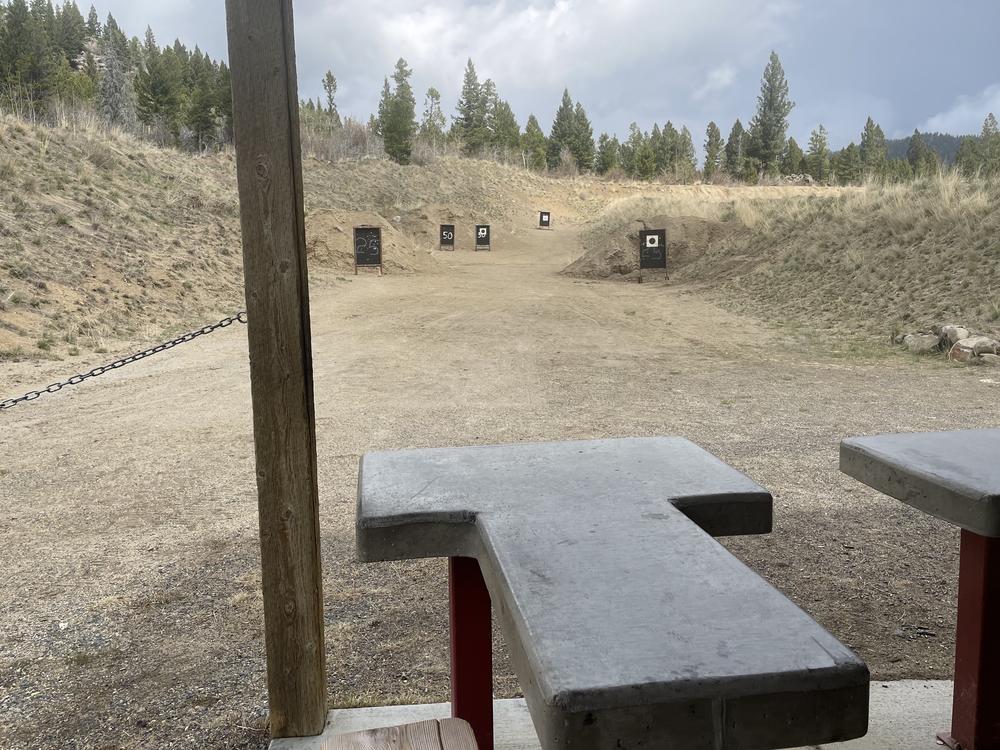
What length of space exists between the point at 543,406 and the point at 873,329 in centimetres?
649

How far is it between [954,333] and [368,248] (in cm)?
1444

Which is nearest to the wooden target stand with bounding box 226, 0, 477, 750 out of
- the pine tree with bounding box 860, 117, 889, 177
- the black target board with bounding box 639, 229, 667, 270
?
the black target board with bounding box 639, 229, 667, 270

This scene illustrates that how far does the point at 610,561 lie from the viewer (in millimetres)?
1287

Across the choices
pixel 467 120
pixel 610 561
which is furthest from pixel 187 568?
pixel 467 120

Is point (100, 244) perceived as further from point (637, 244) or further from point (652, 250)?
point (637, 244)

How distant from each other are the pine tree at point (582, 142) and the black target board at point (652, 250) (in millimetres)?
45003

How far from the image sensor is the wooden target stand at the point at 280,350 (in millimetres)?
2045

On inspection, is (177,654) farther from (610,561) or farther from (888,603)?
(888,603)

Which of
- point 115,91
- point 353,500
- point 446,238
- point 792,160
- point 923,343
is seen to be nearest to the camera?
point 353,500

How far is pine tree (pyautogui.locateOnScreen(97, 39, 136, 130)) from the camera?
4542 cm

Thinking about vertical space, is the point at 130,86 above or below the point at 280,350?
above

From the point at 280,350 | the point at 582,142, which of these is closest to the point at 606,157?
the point at 582,142

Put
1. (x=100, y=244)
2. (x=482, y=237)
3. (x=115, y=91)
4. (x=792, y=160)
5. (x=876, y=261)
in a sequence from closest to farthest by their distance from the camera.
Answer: (x=876, y=261) → (x=100, y=244) → (x=482, y=237) → (x=115, y=91) → (x=792, y=160)

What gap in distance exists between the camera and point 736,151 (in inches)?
2667
